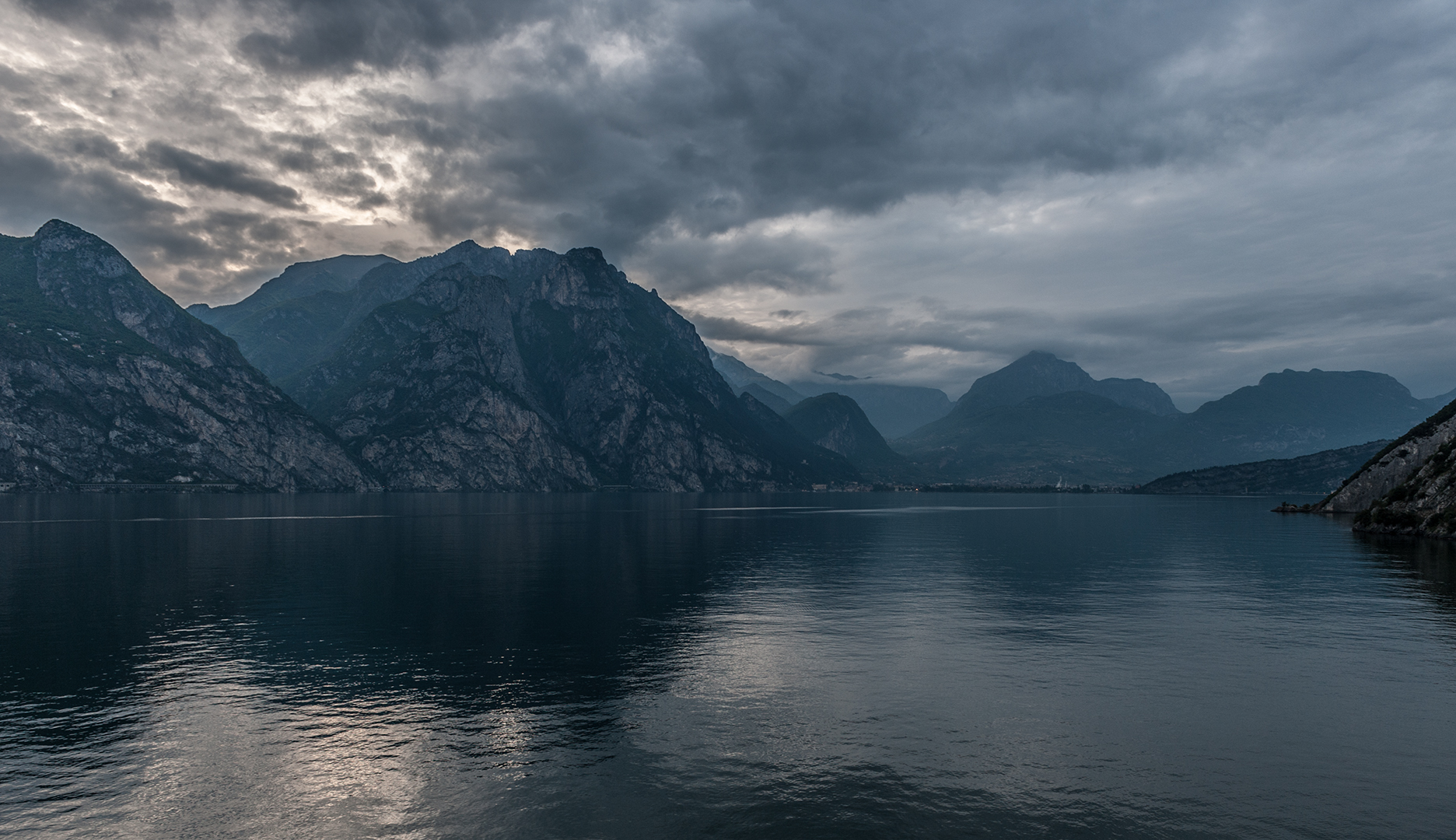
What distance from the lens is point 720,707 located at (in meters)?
40.5

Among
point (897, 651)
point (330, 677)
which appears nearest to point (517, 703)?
point (330, 677)

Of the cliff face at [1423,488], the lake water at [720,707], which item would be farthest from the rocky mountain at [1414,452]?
the lake water at [720,707]

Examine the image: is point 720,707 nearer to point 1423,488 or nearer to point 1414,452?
point 1423,488

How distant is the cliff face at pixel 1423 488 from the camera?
147625 mm

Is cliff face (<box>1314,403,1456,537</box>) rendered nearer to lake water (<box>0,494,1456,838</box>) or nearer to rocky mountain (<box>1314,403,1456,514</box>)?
rocky mountain (<box>1314,403,1456,514</box>)

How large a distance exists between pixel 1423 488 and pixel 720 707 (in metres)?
191

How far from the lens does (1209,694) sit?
143 ft

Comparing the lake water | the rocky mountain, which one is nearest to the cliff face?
the rocky mountain

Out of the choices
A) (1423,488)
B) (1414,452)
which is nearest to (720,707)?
(1423,488)

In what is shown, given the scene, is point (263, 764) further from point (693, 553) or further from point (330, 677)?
point (693, 553)

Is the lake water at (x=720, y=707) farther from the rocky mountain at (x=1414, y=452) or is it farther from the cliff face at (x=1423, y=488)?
the rocky mountain at (x=1414, y=452)

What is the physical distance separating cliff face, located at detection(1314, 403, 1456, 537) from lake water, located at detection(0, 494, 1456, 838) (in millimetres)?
78144

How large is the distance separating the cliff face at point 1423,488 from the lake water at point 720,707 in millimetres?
78144

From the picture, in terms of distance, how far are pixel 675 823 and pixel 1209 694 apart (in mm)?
33902
